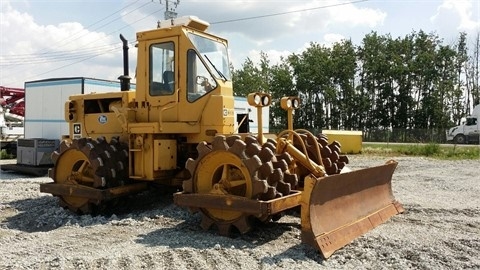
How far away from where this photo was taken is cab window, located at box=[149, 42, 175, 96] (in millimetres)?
7684

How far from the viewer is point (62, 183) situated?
823 centimetres

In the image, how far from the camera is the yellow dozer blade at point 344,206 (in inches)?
215

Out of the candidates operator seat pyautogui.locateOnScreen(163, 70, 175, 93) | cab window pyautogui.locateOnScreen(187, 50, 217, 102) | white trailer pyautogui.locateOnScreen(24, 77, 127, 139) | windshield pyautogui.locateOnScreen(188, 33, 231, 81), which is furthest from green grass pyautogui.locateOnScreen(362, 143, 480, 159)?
operator seat pyautogui.locateOnScreen(163, 70, 175, 93)

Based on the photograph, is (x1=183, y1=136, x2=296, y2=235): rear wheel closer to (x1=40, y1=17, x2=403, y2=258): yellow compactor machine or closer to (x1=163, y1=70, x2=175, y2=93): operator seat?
(x1=40, y1=17, x2=403, y2=258): yellow compactor machine

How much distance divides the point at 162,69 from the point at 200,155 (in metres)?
2.01

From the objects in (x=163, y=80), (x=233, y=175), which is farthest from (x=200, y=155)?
(x=163, y=80)

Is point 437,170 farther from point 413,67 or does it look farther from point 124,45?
point 413,67

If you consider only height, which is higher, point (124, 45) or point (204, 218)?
point (124, 45)

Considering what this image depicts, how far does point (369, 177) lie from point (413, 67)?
39916 mm

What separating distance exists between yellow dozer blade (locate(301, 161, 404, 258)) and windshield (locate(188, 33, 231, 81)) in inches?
108

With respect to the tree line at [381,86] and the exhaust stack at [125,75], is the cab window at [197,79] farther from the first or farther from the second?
the tree line at [381,86]

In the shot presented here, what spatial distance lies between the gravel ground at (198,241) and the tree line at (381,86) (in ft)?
114

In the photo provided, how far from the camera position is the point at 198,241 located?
596 cm

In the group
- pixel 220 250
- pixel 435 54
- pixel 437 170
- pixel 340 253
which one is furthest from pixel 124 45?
pixel 435 54
